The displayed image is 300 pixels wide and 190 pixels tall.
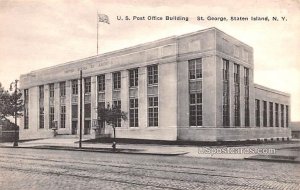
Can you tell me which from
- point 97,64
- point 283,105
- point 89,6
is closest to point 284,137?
point 283,105

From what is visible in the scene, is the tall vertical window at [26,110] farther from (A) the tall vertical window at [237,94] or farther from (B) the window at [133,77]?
(A) the tall vertical window at [237,94]

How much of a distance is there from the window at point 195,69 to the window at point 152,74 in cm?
390

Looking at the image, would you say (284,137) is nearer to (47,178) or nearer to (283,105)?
(283,105)

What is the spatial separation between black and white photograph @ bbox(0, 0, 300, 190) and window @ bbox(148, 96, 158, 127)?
10 centimetres

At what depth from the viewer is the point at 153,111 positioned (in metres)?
35.5

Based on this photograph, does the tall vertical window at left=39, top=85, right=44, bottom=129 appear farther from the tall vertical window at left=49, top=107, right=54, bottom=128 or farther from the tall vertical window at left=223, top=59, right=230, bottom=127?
the tall vertical window at left=223, top=59, right=230, bottom=127

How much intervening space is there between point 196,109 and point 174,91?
8.96 feet

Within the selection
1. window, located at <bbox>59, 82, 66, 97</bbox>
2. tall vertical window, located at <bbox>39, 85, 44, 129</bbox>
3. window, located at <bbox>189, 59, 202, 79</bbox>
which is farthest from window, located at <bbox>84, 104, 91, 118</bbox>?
window, located at <bbox>189, 59, 202, 79</bbox>

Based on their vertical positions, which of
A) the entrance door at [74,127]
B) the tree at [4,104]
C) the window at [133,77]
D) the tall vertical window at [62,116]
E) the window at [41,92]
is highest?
the window at [133,77]

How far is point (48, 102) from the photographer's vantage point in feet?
157

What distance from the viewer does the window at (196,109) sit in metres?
32.2

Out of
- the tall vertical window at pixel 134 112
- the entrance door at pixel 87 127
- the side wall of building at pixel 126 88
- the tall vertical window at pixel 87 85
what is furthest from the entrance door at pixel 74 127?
the tall vertical window at pixel 134 112

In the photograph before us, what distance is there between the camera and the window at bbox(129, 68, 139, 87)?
37.4 m

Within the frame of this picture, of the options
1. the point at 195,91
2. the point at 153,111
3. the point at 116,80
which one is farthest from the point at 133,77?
the point at 195,91
